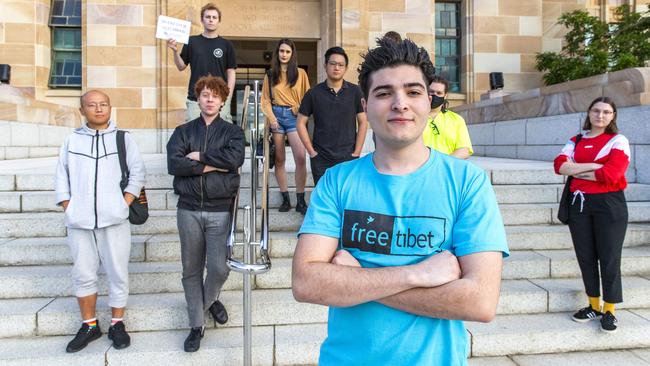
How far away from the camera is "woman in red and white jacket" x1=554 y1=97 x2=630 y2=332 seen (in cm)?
393

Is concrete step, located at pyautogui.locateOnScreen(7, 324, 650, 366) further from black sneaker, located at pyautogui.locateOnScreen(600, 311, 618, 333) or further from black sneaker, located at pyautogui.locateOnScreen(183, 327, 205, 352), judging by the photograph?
black sneaker, located at pyautogui.locateOnScreen(600, 311, 618, 333)

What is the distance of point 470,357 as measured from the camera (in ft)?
12.4

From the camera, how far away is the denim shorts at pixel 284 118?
5609 millimetres

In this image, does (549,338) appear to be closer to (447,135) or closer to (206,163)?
(447,135)

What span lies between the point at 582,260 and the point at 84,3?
1293 centimetres

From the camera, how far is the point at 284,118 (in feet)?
18.5

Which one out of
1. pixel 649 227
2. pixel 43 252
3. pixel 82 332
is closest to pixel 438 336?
pixel 82 332

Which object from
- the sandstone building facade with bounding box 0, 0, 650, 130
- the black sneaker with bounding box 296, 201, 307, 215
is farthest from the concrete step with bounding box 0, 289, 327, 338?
the sandstone building facade with bounding box 0, 0, 650, 130

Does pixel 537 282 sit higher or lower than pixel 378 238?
lower

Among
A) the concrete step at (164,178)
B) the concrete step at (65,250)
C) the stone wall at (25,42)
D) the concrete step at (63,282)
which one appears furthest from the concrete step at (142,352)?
the stone wall at (25,42)

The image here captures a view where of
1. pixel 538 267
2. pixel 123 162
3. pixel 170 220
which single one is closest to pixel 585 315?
pixel 538 267

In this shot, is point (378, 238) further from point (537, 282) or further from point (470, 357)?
point (537, 282)

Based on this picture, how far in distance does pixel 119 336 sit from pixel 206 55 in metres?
3.49

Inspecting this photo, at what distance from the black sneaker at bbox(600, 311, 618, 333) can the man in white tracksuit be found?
12.1ft
